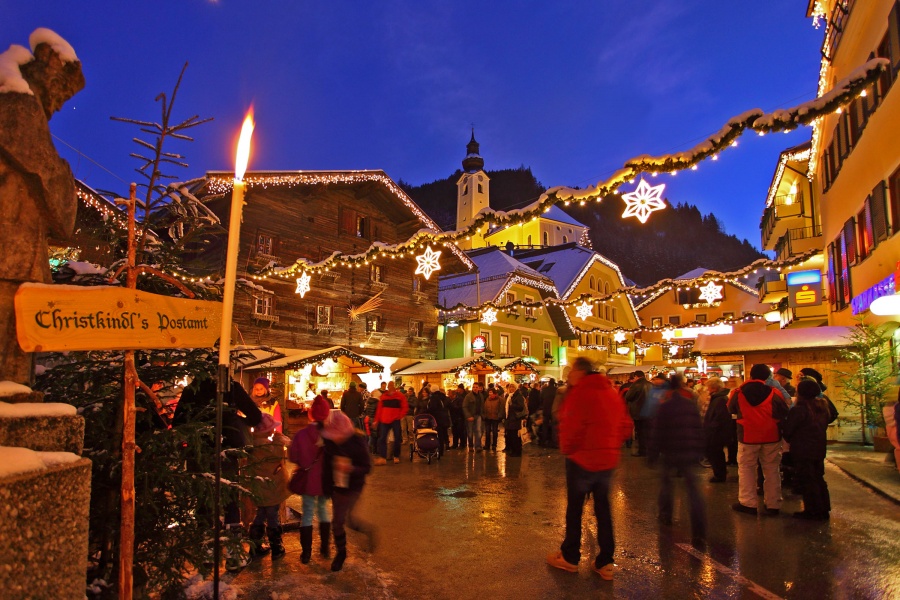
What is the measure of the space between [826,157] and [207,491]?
2191 centimetres

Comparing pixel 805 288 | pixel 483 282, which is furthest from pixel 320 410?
pixel 483 282

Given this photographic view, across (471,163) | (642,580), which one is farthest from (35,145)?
(471,163)

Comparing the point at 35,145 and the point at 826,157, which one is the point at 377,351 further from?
the point at 35,145

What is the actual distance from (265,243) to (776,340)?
1830cm

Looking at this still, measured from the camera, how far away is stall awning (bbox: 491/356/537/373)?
988 inches

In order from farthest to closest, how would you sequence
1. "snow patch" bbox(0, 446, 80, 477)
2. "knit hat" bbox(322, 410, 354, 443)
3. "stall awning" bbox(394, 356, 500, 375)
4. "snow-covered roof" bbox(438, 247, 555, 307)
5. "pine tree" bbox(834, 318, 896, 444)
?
"snow-covered roof" bbox(438, 247, 555, 307) < "stall awning" bbox(394, 356, 500, 375) < "pine tree" bbox(834, 318, 896, 444) < "knit hat" bbox(322, 410, 354, 443) < "snow patch" bbox(0, 446, 80, 477)

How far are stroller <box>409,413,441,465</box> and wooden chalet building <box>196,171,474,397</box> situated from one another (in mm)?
7443

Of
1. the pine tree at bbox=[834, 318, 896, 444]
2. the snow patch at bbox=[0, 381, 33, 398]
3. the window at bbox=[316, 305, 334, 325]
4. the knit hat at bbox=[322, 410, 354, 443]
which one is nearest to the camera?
the snow patch at bbox=[0, 381, 33, 398]

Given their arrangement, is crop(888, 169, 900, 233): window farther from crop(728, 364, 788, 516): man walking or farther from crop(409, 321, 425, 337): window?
crop(409, 321, 425, 337): window

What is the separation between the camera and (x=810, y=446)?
741cm

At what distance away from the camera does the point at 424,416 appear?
45.6 feet

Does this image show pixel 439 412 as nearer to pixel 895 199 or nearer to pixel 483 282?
pixel 895 199

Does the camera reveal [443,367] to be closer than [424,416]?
No

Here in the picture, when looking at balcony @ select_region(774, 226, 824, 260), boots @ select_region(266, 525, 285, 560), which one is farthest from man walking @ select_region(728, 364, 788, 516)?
balcony @ select_region(774, 226, 824, 260)
